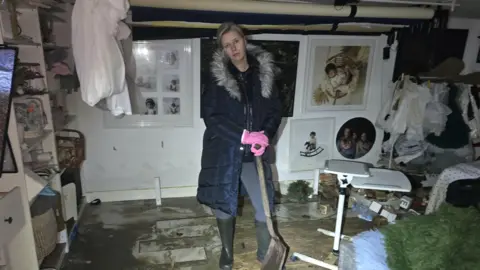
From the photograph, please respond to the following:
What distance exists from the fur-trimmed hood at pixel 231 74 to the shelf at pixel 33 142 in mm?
1041

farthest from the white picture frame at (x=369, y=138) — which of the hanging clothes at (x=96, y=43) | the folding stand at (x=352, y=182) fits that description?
the hanging clothes at (x=96, y=43)

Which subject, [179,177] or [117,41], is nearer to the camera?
[117,41]

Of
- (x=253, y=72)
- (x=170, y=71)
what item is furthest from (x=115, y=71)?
(x=170, y=71)

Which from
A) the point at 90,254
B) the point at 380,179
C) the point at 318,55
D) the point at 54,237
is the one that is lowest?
the point at 90,254

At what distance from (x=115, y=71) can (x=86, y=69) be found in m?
0.14

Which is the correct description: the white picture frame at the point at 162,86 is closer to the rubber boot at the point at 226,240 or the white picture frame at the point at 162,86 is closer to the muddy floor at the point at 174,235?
the muddy floor at the point at 174,235

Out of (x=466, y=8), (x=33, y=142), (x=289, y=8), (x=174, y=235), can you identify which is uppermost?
(x=466, y=8)

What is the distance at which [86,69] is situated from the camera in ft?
5.53

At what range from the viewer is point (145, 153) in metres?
2.80

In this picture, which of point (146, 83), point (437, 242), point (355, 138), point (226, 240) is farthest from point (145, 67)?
point (437, 242)

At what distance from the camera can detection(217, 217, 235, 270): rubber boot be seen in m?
1.99

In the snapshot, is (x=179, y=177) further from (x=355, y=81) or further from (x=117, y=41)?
(x=355, y=81)

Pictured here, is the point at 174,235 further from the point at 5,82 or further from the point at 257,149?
the point at 5,82

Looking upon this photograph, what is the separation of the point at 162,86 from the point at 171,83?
0.07 metres
